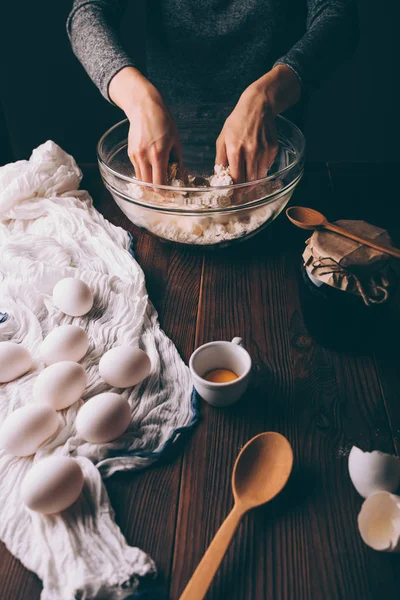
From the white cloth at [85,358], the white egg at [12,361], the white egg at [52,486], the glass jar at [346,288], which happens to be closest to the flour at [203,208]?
the white cloth at [85,358]

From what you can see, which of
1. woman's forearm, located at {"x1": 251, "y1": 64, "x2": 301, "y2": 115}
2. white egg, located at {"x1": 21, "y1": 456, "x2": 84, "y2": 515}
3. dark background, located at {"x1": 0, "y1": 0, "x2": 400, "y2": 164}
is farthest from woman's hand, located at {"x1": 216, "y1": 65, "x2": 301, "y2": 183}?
dark background, located at {"x1": 0, "y1": 0, "x2": 400, "y2": 164}

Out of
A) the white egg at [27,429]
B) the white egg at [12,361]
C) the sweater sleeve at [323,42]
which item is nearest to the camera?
the white egg at [27,429]

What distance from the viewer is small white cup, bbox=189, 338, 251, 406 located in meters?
0.63

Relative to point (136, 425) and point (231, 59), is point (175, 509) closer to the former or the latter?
point (136, 425)

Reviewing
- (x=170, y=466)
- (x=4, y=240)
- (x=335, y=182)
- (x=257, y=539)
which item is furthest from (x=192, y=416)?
(x=335, y=182)

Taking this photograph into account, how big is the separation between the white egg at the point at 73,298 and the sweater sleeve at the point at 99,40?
45cm

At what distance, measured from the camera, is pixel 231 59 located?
1.17 meters

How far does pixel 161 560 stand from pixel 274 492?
0.16 meters

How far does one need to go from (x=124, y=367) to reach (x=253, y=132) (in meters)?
0.50

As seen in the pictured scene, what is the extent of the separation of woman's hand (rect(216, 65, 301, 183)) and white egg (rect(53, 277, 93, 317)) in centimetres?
36

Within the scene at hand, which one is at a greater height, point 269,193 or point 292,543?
point 269,193

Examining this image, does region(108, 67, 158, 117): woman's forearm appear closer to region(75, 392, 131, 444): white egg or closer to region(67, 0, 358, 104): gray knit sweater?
region(67, 0, 358, 104): gray knit sweater

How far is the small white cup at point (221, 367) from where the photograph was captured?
63cm

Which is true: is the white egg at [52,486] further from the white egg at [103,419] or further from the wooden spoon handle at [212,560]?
the wooden spoon handle at [212,560]
